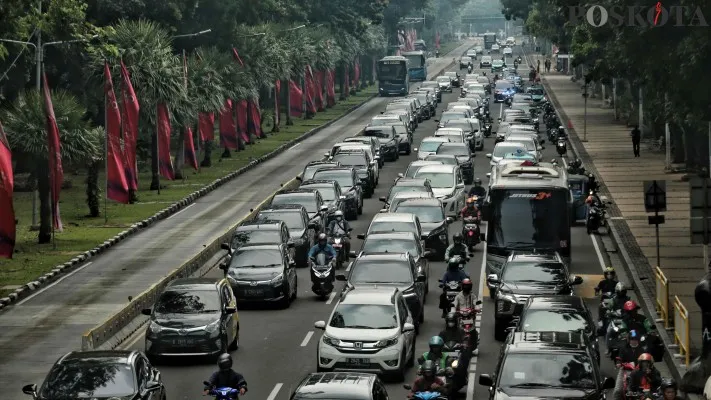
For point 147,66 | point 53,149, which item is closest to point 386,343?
point 53,149

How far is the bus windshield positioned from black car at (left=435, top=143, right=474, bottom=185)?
80.2 ft

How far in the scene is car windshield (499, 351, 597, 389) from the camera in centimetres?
2309

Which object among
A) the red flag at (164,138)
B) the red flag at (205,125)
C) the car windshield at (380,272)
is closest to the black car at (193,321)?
the car windshield at (380,272)

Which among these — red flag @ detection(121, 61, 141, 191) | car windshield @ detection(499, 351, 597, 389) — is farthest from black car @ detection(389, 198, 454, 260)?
car windshield @ detection(499, 351, 597, 389)

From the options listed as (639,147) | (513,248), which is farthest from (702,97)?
(639,147)

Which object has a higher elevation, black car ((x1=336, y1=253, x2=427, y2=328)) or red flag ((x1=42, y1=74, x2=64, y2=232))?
red flag ((x1=42, y1=74, x2=64, y2=232))

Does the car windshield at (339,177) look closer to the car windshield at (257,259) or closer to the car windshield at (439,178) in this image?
the car windshield at (439,178)

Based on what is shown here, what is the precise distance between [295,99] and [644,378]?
294 ft

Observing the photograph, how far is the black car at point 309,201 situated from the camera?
159 feet

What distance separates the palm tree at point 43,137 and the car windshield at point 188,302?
22.3 m

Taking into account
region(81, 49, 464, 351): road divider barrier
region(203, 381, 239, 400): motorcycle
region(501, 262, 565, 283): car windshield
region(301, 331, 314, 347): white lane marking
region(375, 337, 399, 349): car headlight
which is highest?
region(203, 381, 239, 400): motorcycle

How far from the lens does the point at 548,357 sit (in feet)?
77.3

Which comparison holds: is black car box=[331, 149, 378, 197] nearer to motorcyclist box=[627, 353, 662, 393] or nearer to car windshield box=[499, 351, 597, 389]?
car windshield box=[499, 351, 597, 389]

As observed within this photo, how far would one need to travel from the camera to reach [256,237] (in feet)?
138
